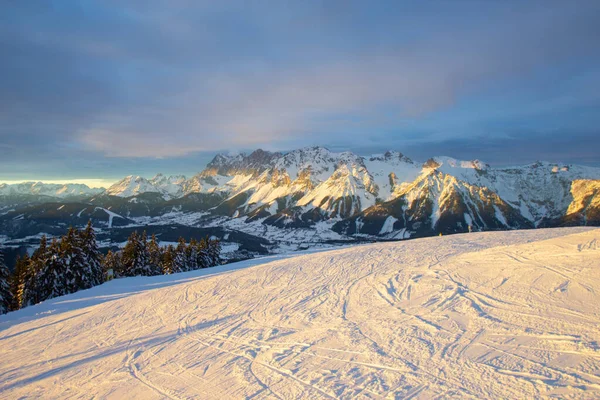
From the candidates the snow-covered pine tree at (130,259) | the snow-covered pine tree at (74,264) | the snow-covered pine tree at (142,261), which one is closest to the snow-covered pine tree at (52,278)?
the snow-covered pine tree at (74,264)

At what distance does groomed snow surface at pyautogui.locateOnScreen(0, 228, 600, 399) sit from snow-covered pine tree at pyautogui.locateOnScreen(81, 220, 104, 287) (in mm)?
15080

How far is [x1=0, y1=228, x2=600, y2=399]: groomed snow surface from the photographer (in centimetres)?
789

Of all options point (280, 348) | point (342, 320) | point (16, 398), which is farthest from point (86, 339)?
point (342, 320)

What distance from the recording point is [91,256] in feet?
113

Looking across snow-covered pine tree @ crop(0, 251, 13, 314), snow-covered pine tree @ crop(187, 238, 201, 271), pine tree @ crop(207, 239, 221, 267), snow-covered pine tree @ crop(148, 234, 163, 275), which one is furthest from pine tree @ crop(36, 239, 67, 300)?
pine tree @ crop(207, 239, 221, 267)

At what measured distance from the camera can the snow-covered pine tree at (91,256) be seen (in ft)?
111

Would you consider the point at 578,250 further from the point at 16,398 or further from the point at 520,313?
the point at 16,398

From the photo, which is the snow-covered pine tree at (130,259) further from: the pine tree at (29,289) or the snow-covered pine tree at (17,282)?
the snow-covered pine tree at (17,282)

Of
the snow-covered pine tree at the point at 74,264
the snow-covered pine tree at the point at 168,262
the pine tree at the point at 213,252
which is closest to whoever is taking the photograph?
the snow-covered pine tree at the point at 74,264

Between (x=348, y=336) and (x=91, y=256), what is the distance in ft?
114

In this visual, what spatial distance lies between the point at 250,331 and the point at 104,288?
19172 millimetres

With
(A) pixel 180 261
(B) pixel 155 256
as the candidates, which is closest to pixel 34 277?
(A) pixel 180 261

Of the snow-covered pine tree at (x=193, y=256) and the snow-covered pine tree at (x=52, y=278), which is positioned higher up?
the snow-covered pine tree at (x=52, y=278)

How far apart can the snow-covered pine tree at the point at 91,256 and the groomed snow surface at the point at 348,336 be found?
1508 cm
